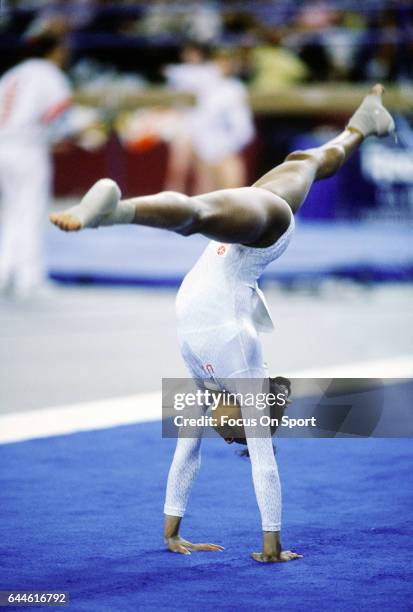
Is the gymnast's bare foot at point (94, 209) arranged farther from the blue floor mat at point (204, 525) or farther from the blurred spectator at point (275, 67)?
the blurred spectator at point (275, 67)

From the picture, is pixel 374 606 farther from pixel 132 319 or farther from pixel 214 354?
pixel 132 319

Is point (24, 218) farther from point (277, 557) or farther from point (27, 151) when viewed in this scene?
point (277, 557)

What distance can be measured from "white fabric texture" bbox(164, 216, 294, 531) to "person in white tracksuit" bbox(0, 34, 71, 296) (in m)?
6.35

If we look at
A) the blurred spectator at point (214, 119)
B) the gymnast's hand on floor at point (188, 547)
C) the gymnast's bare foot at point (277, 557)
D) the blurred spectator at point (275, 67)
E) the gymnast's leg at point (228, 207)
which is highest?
the blurred spectator at point (275, 67)

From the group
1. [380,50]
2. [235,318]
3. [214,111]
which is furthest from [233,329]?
[380,50]

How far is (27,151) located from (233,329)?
265 inches

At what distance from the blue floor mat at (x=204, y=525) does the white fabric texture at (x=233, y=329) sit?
302 millimetres

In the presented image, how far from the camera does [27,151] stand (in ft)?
33.4

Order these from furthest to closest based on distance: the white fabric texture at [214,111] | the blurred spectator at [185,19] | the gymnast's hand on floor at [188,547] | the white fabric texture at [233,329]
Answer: the blurred spectator at [185,19] → the white fabric texture at [214,111] → the gymnast's hand on floor at [188,547] → the white fabric texture at [233,329]

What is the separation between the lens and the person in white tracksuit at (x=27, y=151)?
390 inches

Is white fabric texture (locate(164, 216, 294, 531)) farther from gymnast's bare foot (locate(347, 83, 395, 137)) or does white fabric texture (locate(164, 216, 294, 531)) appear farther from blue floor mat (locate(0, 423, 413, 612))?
gymnast's bare foot (locate(347, 83, 395, 137))

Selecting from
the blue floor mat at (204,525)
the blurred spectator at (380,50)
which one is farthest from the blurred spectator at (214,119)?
the blue floor mat at (204,525)

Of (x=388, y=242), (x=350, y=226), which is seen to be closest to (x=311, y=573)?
(x=388, y=242)

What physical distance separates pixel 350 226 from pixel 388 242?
4.41 feet
